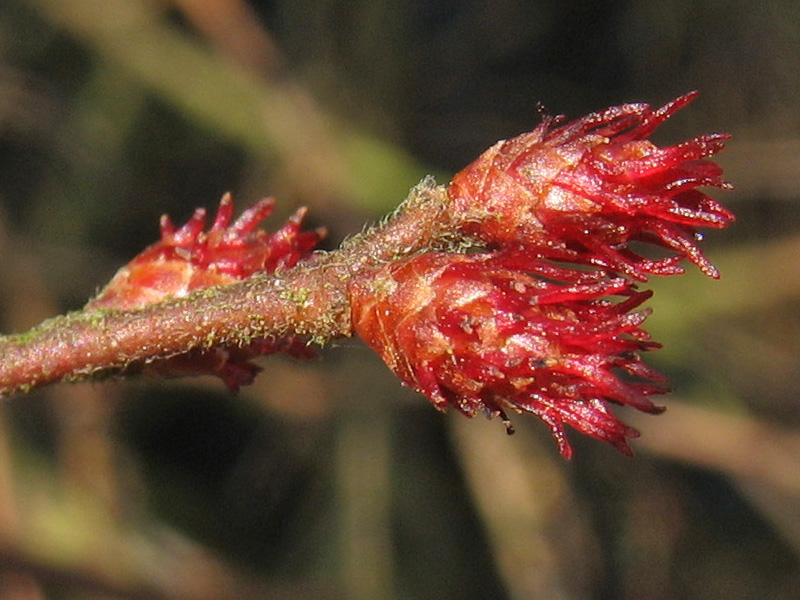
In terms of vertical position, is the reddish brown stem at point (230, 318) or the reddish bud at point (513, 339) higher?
the reddish brown stem at point (230, 318)

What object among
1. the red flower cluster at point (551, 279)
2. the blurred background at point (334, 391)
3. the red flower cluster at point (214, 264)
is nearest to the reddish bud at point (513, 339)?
the red flower cluster at point (551, 279)

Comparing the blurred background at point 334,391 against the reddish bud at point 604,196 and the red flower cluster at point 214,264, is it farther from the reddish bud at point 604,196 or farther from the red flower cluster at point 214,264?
the reddish bud at point 604,196

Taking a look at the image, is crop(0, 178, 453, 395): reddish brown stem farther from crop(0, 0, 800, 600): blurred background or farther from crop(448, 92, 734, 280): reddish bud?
crop(0, 0, 800, 600): blurred background

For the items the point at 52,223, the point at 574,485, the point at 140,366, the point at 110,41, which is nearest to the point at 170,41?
the point at 110,41

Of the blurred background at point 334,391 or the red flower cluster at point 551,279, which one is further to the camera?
the blurred background at point 334,391

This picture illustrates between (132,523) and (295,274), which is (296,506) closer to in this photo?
(132,523)

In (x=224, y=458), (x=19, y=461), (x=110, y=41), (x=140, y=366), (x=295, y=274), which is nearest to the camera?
(x=295, y=274)

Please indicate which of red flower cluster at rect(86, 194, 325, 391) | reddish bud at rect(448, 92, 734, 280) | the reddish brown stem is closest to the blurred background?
red flower cluster at rect(86, 194, 325, 391)

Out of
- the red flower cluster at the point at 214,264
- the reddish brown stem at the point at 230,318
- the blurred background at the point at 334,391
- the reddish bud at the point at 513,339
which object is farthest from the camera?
the blurred background at the point at 334,391
